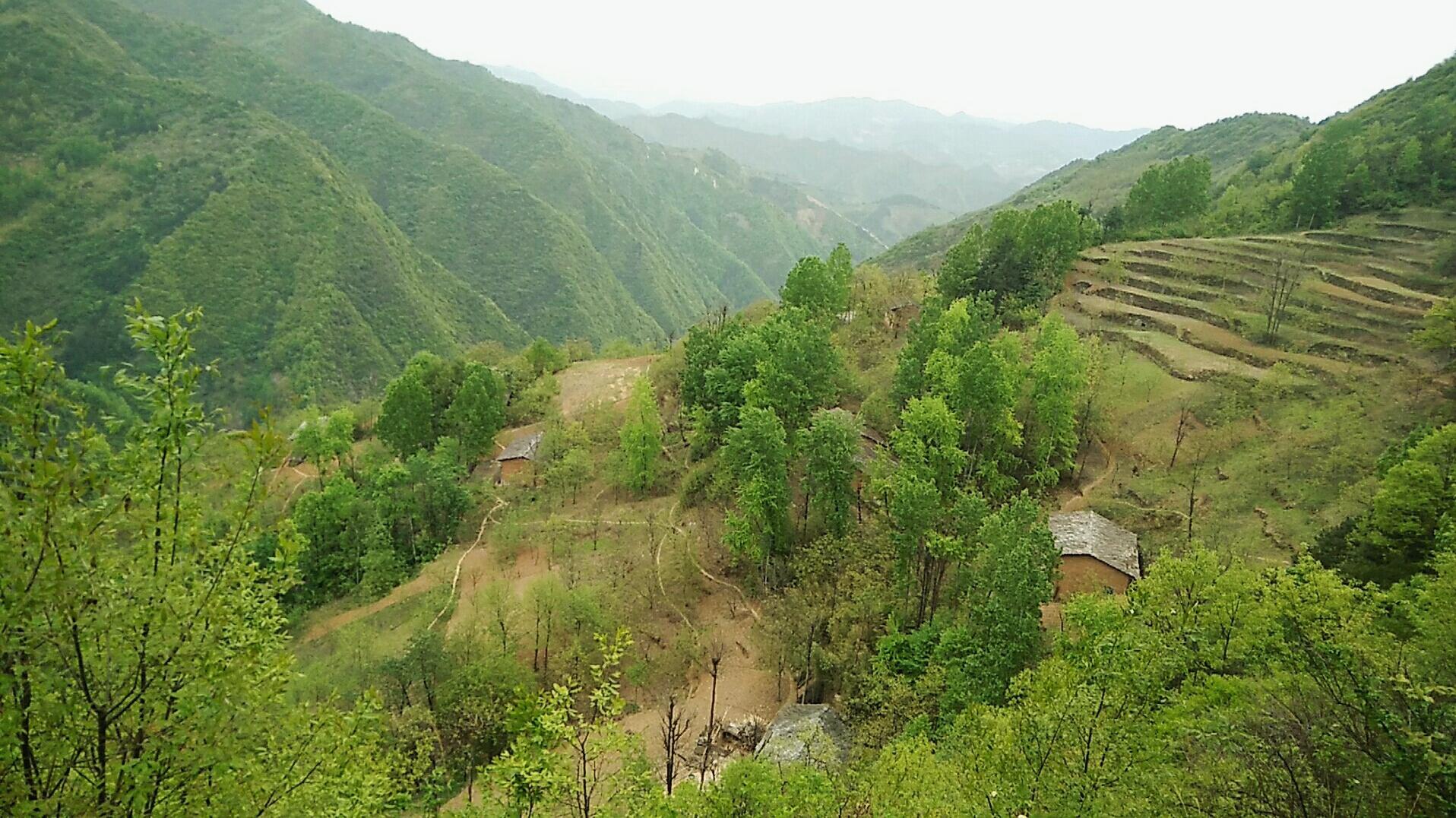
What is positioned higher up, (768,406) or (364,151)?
(364,151)

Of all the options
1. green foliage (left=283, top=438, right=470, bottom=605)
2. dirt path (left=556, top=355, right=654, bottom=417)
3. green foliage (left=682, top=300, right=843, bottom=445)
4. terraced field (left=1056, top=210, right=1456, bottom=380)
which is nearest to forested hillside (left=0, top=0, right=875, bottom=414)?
dirt path (left=556, top=355, right=654, bottom=417)

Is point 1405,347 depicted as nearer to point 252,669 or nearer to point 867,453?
point 867,453

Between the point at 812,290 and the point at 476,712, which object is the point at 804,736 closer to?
the point at 476,712

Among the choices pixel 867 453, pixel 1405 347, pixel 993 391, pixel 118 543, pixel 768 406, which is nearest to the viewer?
pixel 118 543

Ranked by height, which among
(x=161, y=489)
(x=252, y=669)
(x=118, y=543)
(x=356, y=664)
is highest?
(x=161, y=489)

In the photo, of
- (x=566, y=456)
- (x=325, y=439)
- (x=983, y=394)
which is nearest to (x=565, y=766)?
(x=983, y=394)

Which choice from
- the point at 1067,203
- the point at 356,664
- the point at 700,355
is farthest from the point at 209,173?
the point at 1067,203

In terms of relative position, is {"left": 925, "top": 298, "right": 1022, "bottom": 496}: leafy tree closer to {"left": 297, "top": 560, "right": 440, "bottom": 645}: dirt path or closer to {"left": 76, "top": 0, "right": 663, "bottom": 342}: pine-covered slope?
{"left": 297, "top": 560, "right": 440, "bottom": 645}: dirt path
